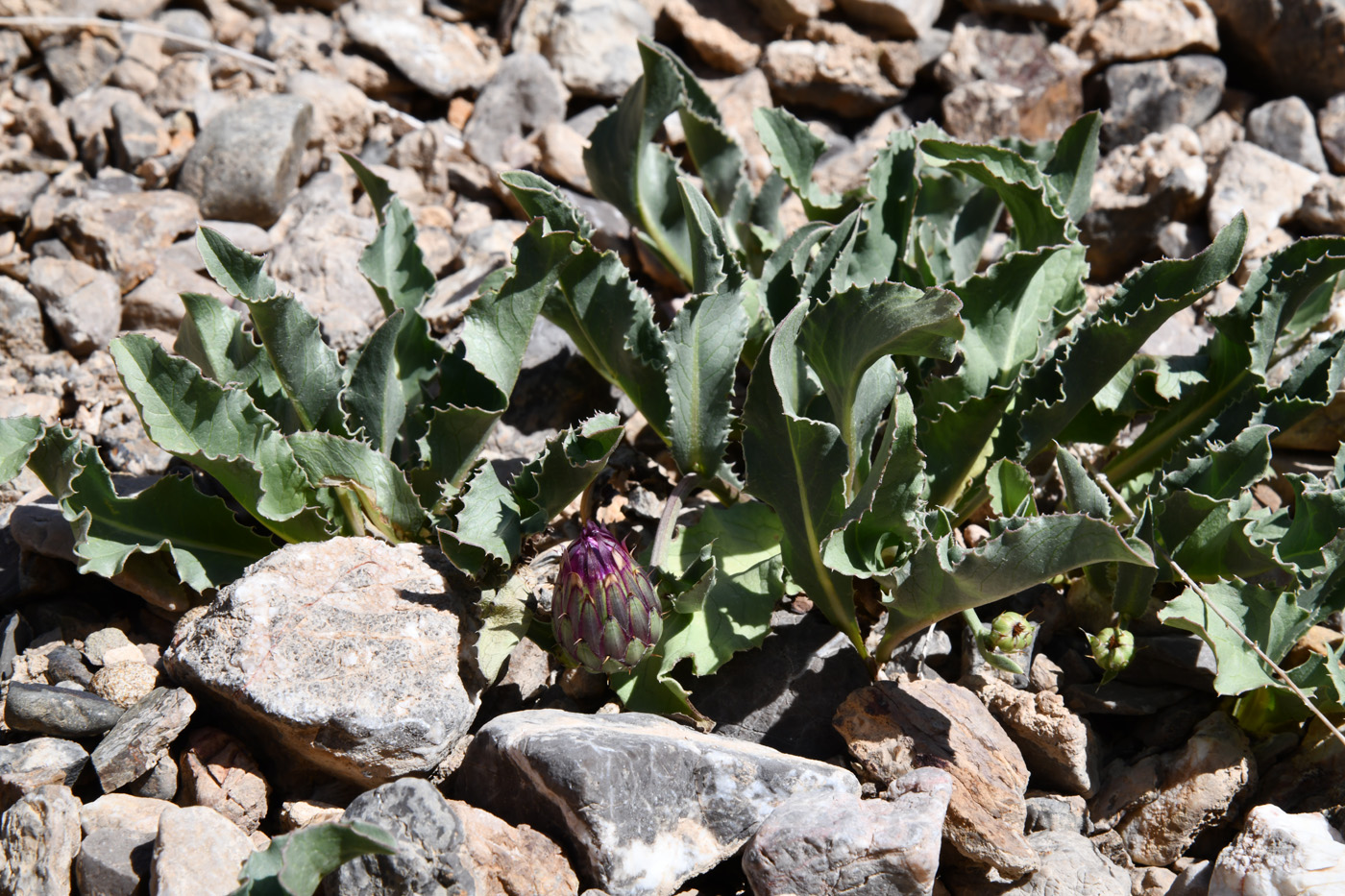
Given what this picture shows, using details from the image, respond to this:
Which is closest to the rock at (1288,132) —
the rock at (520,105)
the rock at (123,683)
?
the rock at (520,105)

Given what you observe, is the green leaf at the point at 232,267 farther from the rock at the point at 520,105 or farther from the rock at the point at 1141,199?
the rock at the point at 1141,199

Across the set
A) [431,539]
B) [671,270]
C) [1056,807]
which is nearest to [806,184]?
[671,270]

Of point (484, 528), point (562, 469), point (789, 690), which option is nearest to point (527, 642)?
point (484, 528)

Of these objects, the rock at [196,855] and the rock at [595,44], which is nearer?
the rock at [196,855]

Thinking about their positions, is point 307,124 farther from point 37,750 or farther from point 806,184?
point 37,750

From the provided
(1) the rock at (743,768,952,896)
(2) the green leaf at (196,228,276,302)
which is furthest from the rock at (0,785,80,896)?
(1) the rock at (743,768,952,896)

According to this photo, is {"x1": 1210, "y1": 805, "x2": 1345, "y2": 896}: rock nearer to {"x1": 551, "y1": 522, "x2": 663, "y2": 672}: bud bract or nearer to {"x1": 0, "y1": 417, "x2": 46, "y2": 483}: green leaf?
{"x1": 551, "y1": 522, "x2": 663, "y2": 672}: bud bract
